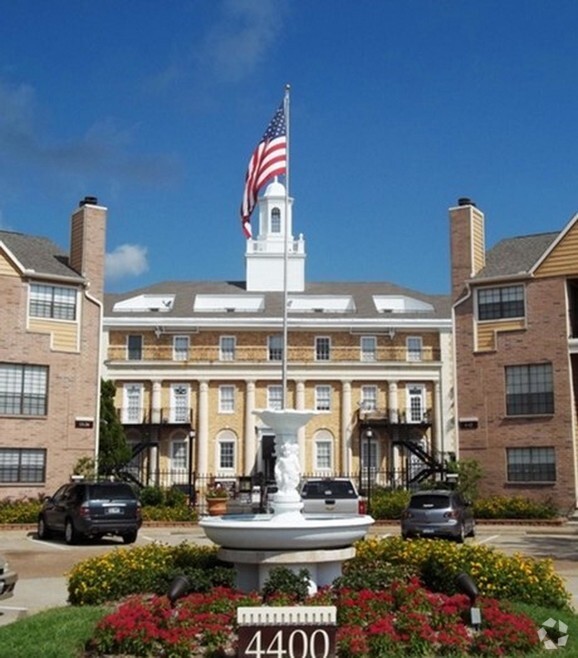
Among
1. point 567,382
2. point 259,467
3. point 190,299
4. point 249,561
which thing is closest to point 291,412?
point 249,561

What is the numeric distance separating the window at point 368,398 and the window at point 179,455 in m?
10.8

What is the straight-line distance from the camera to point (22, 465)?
3444 cm

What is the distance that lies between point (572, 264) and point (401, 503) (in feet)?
35.9

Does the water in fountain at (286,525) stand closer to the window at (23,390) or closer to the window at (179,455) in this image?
the window at (23,390)

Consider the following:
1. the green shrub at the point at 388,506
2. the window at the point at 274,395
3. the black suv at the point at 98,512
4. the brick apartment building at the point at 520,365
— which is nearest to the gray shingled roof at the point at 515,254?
the brick apartment building at the point at 520,365

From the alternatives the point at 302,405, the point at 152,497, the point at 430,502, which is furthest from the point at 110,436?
the point at 430,502

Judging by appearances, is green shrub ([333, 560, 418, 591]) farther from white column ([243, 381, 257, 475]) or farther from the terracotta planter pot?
white column ([243, 381, 257, 475])

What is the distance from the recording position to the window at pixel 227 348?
55469mm

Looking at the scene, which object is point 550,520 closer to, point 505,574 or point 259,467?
point 505,574

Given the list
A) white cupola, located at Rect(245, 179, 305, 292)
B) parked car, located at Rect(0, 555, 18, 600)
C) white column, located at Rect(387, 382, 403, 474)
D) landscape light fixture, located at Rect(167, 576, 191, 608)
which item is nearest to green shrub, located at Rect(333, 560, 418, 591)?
landscape light fixture, located at Rect(167, 576, 191, 608)

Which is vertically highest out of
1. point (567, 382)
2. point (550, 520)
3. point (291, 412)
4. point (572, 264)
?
point (572, 264)

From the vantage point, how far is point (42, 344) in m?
35.1

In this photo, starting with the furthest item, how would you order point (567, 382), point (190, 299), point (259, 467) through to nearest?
point (190, 299) → point (259, 467) → point (567, 382)

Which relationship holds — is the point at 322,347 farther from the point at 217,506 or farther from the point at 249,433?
the point at 217,506
